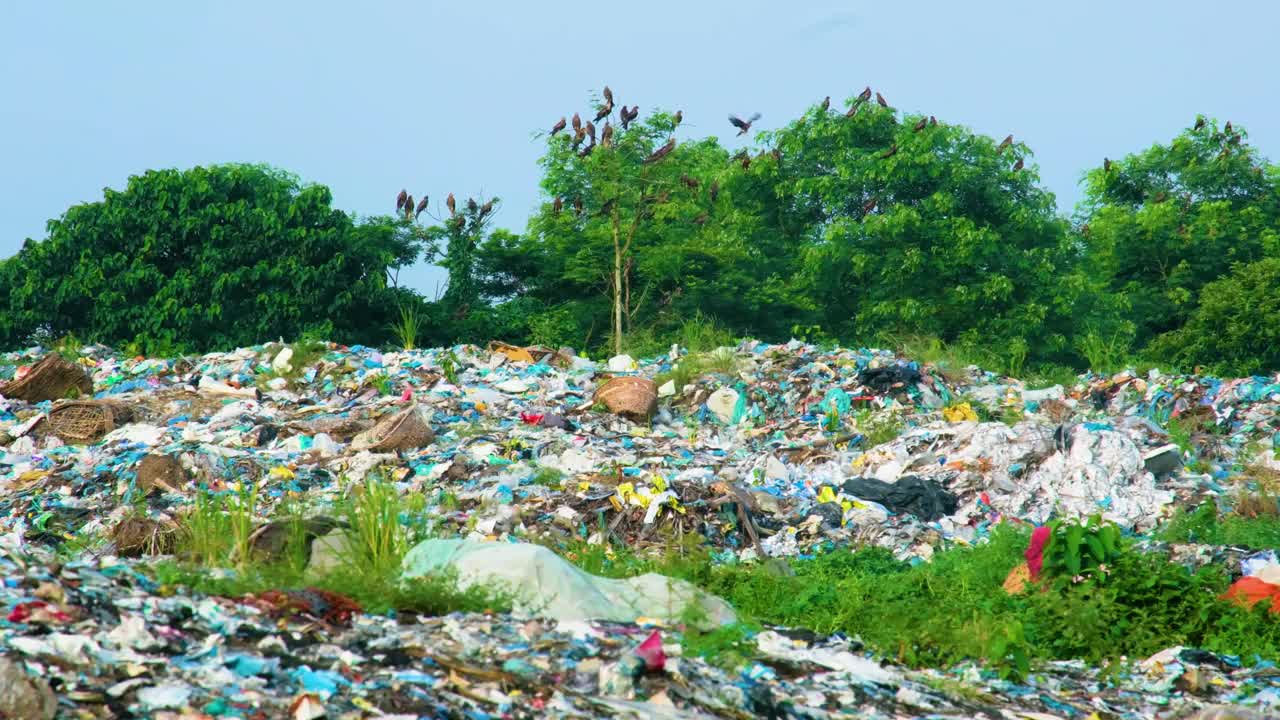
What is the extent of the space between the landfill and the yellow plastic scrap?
0.29 feet

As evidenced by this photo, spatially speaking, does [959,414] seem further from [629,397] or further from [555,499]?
[555,499]

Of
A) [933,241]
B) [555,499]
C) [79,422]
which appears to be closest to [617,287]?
[933,241]

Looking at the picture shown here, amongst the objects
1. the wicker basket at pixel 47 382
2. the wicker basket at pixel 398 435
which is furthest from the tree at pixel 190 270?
the wicker basket at pixel 398 435

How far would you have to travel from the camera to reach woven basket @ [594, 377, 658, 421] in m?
11.4

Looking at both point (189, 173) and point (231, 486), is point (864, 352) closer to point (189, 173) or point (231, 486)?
point (231, 486)

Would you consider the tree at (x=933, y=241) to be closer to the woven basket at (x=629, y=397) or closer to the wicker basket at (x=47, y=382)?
the woven basket at (x=629, y=397)

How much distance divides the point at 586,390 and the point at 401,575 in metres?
7.94

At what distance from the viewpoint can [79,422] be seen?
35.5ft

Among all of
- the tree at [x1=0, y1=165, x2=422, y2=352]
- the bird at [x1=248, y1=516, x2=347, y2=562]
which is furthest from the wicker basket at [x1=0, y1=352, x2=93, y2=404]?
the bird at [x1=248, y1=516, x2=347, y2=562]

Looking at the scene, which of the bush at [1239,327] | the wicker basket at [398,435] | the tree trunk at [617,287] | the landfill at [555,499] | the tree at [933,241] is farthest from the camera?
the bush at [1239,327]

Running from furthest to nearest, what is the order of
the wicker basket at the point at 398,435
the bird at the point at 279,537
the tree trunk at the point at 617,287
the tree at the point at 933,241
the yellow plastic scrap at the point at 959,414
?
1. the tree at the point at 933,241
2. the tree trunk at the point at 617,287
3. the yellow plastic scrap at the point at 959,414
4. the wicker basket at the point at 398,435
5. the bird at the point at 279,537

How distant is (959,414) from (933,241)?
11.1 meters

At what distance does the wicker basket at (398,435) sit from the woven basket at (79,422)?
268 centimetres

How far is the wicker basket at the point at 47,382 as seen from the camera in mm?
12203
